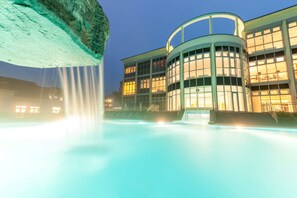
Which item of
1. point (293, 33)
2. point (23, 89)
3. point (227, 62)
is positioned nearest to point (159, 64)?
point (227, 62)

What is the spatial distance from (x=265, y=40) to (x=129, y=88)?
26545 mm

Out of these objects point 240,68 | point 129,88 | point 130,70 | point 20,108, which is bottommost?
point 20,108

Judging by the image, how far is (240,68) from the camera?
18984 mm

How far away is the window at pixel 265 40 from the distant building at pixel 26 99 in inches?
1283

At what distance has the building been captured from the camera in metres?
18.3

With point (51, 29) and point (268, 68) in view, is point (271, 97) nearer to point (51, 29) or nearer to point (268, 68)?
point (268, 68)

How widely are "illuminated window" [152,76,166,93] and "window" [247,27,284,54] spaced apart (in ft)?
50.0

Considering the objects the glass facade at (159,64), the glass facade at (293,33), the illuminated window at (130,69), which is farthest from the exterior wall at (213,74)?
the illuminated window at (130,69)

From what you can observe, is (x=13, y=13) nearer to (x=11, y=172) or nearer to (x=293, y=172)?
(x=11, y=172)

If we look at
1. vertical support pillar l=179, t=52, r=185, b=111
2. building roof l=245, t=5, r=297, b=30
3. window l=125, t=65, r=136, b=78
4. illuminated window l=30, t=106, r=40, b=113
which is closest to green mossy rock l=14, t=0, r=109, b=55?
vertical support pillar l=179, t=52, r=185, b=111

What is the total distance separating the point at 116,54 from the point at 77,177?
13927cm

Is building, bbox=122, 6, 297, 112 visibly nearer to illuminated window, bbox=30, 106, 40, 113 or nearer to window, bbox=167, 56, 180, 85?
window, bbox=167, 56, 180, 85

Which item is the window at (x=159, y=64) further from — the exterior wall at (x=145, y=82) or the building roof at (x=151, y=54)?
the building roof at (x=151, y=54)

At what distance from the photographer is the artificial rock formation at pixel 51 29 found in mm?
788
